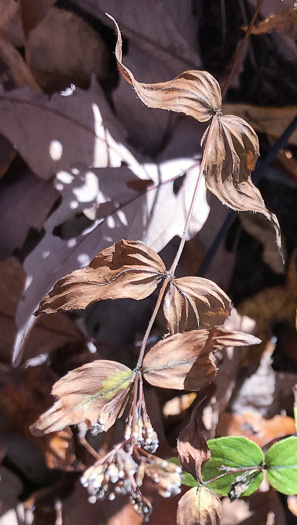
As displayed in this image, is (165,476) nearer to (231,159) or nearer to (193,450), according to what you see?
(193,450)

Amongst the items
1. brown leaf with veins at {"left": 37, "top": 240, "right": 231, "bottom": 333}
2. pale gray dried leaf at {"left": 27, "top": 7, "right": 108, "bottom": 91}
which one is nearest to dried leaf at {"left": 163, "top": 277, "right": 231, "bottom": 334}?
brown leaf with veins at {"left": 37, "top": 240, "right": 231, "bottom": 333}

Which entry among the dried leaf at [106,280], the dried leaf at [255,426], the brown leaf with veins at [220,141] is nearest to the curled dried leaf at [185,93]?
the brown leaf with veins at [220,141]

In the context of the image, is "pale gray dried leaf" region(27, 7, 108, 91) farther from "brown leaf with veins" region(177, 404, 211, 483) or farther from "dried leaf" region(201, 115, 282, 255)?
"brown leaf with veins" region(177, 404, 211, 483)

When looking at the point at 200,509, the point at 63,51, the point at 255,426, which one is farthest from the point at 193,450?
the point at 63,51

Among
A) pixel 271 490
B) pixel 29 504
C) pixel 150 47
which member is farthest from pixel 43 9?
pixel 271 490

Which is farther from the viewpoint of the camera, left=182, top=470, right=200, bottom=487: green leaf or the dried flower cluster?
left=182, top=470, right=200, bottom=487: green leaf

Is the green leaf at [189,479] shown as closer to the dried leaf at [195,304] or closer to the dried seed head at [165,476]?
the dried seed head at [165,476]
